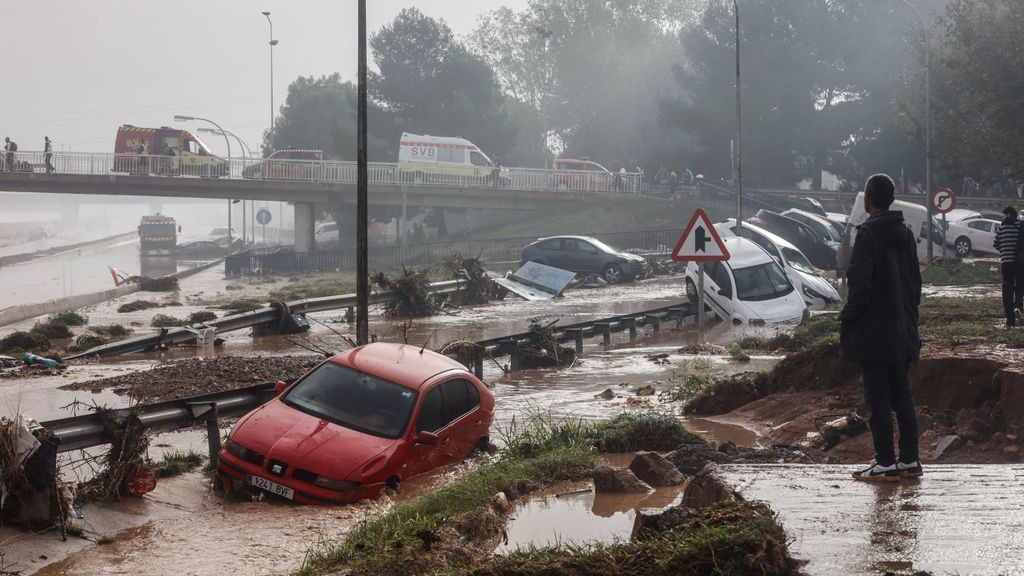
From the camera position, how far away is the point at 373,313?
93.6ft

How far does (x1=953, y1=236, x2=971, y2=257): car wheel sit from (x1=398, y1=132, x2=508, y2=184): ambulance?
26097 mm

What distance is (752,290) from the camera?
24234 millimetres

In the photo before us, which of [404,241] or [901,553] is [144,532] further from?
[404,241]

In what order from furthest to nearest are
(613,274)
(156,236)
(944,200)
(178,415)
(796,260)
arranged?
(156,236) < (613,274) < (944,200) < (796,260) < (178,415)

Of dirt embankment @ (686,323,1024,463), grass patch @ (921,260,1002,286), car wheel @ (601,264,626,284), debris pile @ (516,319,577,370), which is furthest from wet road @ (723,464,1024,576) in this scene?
car wheel @ (601,264,626,284)

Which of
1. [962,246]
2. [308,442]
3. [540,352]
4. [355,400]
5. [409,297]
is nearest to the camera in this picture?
[308,442]

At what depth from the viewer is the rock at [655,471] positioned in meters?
8.32

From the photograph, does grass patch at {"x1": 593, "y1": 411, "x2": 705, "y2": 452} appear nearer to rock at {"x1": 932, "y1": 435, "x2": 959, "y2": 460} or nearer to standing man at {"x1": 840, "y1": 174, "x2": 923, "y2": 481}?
rock at {"x1": 932, "y1": 435, "x2": 959, "y2": 460}

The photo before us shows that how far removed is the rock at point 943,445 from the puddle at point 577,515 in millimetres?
2206

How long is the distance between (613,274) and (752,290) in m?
13.3

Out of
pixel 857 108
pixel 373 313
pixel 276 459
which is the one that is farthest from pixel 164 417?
pixel 857 108

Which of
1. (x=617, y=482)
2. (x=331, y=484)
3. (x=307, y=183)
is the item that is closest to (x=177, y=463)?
(x=331, y=484)

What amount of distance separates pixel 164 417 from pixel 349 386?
1.57 m

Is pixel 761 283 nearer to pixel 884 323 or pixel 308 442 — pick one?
pixel 308 442
